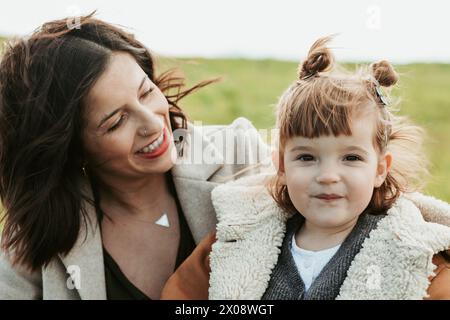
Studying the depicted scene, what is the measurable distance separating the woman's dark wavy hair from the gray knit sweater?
2.76 ft

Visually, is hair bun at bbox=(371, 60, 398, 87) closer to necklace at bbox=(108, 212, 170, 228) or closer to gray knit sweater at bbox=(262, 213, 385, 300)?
gray knit sweater at bbox=(262, 213, 385, 300)

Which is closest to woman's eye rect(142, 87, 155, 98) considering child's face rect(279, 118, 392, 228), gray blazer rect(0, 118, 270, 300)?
gray blazer rect(0, 118, 270, 300)

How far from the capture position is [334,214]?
242cm

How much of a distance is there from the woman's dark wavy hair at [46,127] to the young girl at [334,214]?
0.58 m

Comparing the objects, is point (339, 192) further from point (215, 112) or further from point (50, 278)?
point (215, 112)

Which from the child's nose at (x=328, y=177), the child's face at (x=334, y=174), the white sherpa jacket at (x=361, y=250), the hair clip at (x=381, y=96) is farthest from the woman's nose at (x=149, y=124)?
the hair clip at (x=381, y=96)

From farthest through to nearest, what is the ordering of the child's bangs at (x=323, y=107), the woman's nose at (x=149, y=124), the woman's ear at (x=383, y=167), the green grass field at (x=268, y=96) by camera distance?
the green grass field at (x=268, y=96) < the woman's nose at (x=149, y=124) < the woman's ear at (x=383, y=167) < the child's bangs at (x=323, y=107)

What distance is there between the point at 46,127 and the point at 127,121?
12.8 inches

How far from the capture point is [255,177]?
2875 millimetres

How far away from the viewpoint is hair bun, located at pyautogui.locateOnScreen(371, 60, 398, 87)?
2623 mm

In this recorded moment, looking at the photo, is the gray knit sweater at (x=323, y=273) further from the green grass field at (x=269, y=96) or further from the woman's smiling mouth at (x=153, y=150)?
the green grass field at (x=269, y=96)

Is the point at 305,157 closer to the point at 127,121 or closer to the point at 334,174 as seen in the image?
the point at 334,174

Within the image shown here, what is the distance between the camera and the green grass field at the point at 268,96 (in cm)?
577
